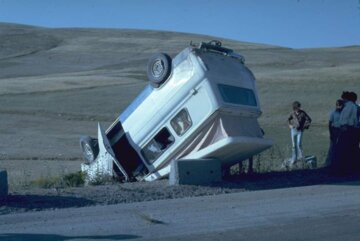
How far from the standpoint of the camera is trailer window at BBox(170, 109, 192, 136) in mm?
14969

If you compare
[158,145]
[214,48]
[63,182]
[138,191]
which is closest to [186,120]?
[158,145]

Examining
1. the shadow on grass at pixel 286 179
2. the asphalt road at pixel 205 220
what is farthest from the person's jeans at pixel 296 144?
the asphalt road at pixel 205 220

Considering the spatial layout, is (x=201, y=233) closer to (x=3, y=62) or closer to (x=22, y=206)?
(x=22, y=206)

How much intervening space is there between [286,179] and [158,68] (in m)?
3.26

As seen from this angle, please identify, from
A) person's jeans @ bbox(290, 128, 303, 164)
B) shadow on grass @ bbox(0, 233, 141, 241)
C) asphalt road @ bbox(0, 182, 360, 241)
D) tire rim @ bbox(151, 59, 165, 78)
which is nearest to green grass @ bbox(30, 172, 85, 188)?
tire rim @ bbox(151, 59, 165, 78)

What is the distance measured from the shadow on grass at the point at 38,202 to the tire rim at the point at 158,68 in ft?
12.4

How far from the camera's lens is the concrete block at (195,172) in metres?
14.1

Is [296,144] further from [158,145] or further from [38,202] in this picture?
[38,202]

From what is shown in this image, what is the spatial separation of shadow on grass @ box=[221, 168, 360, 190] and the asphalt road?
179 cm

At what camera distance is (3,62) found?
242 ft

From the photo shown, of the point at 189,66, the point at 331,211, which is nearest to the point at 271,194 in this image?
the point at 331,211

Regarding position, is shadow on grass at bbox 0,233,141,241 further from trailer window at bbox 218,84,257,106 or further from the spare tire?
the spare tire

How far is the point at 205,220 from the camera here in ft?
34.1

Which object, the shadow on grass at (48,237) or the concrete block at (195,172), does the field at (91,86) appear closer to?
the concrete block at (195,172)
